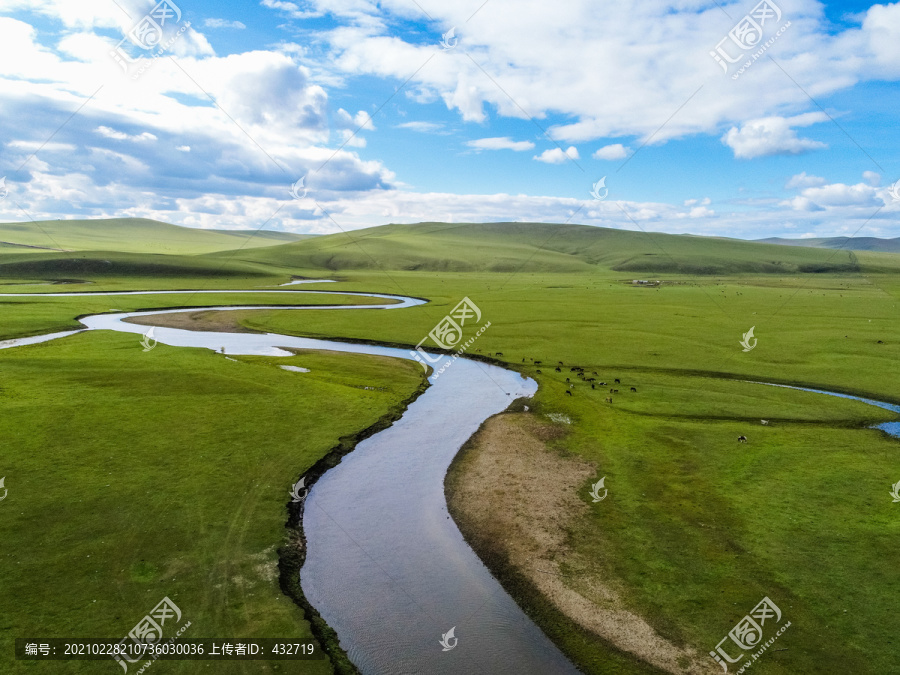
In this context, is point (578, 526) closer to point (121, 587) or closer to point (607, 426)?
point (607, 426)

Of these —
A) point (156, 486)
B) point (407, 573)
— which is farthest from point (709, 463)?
point (156, 486)

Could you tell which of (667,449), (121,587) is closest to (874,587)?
(667,449)

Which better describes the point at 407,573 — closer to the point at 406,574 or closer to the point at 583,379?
the point at 406,574

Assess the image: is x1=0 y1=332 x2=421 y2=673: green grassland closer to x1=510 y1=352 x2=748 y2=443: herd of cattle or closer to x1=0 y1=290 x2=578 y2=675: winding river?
x1=0 y1=290 x2=578 y2=675: winding river

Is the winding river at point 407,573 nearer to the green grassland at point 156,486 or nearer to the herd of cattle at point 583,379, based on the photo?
the green grassland at point 156,486

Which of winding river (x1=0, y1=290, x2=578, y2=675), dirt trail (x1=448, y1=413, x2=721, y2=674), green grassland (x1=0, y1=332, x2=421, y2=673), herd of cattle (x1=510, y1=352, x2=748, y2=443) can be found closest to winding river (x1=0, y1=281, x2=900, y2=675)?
winding river (x1=0, y1=290, x2=578, y2=675)
